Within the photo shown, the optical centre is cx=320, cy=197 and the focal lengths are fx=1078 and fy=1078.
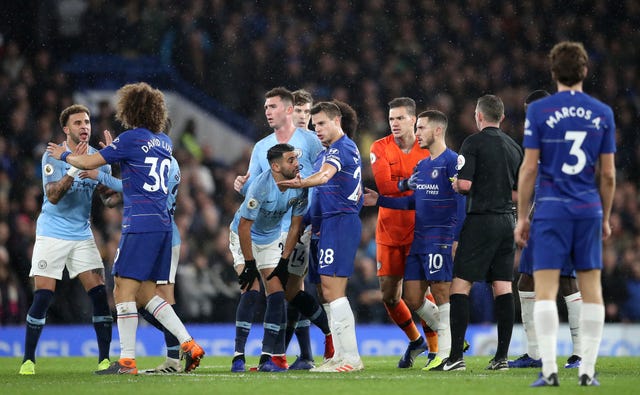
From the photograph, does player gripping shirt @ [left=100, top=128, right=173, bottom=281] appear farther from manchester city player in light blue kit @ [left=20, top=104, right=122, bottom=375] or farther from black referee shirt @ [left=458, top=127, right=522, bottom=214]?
black referee shirt @ [left=458, top=127, right=522, bottom=214]

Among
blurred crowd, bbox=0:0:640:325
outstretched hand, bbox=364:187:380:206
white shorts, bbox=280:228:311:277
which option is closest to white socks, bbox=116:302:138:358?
white shorts, bbox=280:228:311:277

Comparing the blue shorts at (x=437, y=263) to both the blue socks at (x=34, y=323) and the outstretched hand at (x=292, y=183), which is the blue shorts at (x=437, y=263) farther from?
the blue socks at (x=34, y=323)

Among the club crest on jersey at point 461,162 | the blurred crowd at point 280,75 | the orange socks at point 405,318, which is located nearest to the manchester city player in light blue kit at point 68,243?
the orange socks at point 405,318

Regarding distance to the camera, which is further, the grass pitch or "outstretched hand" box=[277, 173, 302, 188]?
"outstretched hand" box=[277, 173, 302, 188]

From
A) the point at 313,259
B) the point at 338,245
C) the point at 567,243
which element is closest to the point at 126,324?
the point at 338,245

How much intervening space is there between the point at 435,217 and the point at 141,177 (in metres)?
2.69

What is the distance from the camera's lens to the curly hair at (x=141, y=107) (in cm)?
870

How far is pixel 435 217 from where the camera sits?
9.62 m

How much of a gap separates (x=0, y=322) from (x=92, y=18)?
711 centimetres

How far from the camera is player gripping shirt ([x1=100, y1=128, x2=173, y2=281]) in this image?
852 cm

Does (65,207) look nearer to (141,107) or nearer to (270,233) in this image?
(141,107)

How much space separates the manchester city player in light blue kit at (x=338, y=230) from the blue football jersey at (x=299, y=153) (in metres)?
0.89

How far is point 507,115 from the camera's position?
2067 cm

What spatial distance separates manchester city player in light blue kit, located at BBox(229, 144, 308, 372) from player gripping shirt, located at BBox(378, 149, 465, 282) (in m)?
1.06
